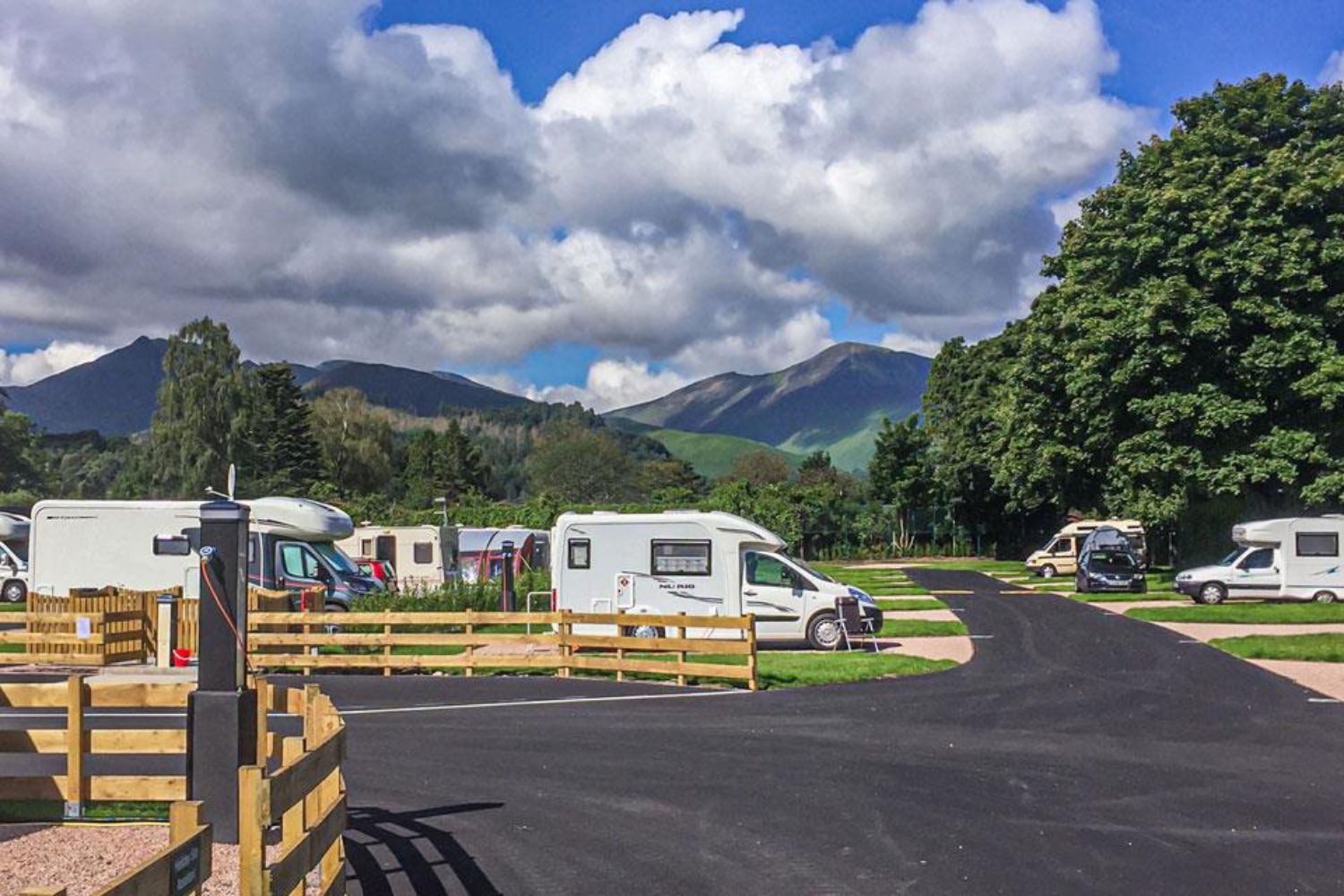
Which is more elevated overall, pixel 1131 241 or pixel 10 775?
pixel 1131 241

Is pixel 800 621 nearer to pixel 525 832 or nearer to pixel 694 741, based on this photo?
pixel 694 741

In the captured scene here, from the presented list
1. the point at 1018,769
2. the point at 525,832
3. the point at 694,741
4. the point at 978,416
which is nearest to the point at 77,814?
the point at 525,832

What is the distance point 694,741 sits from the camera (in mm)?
12742

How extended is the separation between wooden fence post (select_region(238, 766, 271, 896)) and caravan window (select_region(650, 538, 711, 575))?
54.4ft

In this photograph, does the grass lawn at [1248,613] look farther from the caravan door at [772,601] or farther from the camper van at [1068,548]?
the camper van at [1068,548]

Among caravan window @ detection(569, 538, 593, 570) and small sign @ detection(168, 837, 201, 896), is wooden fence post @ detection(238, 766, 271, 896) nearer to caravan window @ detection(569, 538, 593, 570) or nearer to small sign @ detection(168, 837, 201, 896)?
small sign @ detection(168, 837, 201, 896)

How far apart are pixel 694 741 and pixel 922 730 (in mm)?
2493

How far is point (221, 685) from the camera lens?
8242mm

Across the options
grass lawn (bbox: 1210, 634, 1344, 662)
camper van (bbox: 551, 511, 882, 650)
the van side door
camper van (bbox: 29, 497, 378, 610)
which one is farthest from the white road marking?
the van side door

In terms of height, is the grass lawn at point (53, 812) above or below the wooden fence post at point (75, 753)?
below

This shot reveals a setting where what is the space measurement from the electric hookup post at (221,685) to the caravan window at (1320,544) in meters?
28.5

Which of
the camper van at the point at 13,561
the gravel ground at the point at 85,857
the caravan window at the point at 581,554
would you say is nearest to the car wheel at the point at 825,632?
the caravan window at the point at 581,554

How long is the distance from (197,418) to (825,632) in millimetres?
61749

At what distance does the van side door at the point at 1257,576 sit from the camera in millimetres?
30609
